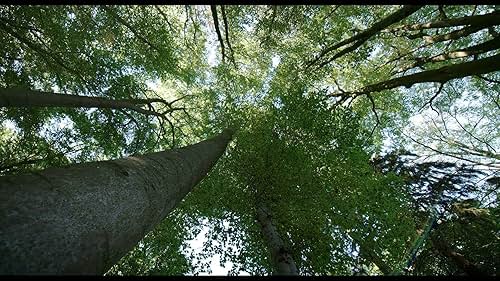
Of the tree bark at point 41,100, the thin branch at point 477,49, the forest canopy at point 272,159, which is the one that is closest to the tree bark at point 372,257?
the forest canopy at point 272,159

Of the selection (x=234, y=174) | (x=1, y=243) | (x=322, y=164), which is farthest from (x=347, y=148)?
(x=1, y=243)

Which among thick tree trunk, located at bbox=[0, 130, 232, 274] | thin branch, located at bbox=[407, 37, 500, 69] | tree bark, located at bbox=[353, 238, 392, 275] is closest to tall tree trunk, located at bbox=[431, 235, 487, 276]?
tree bark, located at bbox=[353, 238, 392, 275]

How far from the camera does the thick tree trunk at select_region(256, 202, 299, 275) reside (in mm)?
6145

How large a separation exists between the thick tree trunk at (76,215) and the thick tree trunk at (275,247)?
146 inches

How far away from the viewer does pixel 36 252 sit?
146 cm

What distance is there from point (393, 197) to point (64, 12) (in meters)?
9.17

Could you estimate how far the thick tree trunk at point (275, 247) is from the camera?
6.14 meters

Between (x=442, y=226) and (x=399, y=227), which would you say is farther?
(x=442, y=226)

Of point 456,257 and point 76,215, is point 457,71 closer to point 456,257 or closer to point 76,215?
point 456,257

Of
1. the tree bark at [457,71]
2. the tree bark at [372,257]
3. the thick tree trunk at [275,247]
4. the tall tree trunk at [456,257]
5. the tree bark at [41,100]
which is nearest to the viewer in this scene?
the tree bark at [41,100]

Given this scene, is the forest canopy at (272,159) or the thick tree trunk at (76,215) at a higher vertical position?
the forest canopy at (272,159)

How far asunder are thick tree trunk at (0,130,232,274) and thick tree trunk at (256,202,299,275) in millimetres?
3720

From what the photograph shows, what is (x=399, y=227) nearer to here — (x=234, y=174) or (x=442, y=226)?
(x=442, y=226)

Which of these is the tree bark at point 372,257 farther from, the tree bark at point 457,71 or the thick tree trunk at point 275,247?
the tree bark at point 457,71
